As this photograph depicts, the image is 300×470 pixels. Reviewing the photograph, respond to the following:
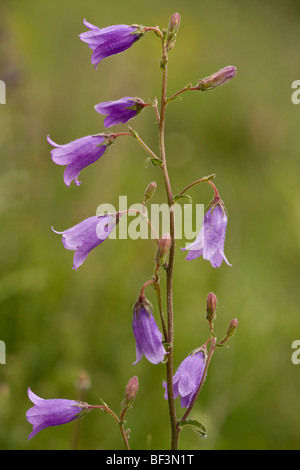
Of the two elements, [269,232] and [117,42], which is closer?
[117,42]

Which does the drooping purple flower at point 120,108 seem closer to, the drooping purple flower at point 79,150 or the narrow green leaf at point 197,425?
the drooping purple flower at point 79,150

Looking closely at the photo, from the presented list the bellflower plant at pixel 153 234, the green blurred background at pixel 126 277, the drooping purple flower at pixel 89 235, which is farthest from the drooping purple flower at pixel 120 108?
the green blurred background at pixel 126 277

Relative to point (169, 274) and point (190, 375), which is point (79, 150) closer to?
point (169, 274)

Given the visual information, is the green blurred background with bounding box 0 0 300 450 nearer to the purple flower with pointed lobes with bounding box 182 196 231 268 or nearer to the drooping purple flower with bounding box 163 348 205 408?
the drooping purple flower with bounding box 163 348 205 408

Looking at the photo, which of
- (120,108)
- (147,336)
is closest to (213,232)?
(147,336)

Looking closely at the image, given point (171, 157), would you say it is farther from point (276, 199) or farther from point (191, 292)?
point (191, 292)

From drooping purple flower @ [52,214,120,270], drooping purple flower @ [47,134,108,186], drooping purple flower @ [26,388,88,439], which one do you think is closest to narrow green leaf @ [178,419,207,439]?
drooping purple flower @ [26,388,88,439]

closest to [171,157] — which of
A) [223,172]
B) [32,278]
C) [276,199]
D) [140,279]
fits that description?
[223,172]
